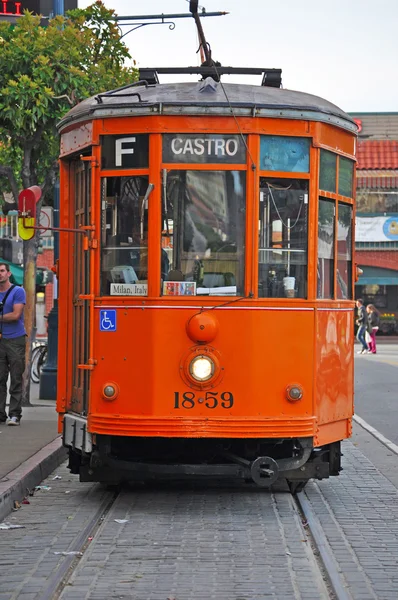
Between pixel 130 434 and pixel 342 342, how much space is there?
1.98 meters

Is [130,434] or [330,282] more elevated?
[330,282]

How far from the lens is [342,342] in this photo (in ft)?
30.6

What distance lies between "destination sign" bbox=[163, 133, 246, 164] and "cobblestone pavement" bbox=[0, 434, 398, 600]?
102 inches

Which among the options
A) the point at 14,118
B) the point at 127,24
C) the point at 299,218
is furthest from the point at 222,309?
the point at 127,24

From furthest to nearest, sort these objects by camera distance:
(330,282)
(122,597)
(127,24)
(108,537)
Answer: (127,24), (330,282), (108,537), (122,597)

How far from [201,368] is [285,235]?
3.89ft

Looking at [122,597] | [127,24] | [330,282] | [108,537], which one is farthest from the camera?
[127,24]

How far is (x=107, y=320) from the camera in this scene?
28.4 ft

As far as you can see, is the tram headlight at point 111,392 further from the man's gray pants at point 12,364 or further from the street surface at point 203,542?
the man's gray pants at point 12,364

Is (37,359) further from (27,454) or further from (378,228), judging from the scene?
(378,228)

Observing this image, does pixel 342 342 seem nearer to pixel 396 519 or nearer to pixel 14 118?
pixel 396 519

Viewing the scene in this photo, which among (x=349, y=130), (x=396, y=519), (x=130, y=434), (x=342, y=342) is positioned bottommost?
(x=396, y=519)

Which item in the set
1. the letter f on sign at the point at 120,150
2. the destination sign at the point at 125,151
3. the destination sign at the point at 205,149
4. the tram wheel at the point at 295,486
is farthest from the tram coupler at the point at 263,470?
the letter f on sign at the point at 120,150

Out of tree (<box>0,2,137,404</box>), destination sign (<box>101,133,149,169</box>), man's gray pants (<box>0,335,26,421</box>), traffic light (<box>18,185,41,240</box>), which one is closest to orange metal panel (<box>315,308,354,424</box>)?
destination sign (<box>101,133,149,169</box>)
